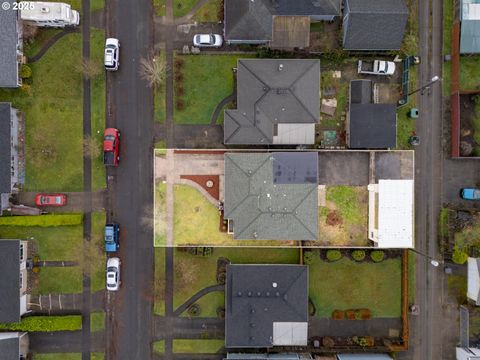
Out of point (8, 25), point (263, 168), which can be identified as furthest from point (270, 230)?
point (8, 25)

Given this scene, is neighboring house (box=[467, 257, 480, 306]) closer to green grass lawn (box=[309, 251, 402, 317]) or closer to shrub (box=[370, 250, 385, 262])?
green grass lawn (box=[309, 251, 402, 317])

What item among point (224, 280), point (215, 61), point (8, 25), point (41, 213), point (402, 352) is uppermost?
point (8, 25)

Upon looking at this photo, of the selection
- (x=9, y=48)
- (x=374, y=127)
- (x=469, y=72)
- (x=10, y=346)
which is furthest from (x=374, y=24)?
(x=10, y=346)

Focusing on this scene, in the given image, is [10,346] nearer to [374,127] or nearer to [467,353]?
[374,127]

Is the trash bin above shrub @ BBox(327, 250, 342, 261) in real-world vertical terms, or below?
above

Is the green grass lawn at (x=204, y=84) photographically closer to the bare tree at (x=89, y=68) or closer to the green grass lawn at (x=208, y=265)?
the bare tree at (x=89, y=68)

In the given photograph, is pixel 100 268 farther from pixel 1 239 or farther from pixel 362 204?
pixel 362 204

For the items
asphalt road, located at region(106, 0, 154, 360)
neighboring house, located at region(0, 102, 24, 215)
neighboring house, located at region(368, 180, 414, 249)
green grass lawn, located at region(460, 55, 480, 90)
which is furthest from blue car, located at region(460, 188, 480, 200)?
neighboring house, located at region(0, 102, 24, 215)
